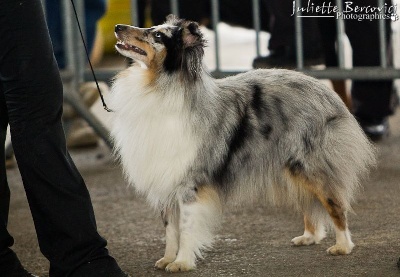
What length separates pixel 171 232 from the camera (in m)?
4.27

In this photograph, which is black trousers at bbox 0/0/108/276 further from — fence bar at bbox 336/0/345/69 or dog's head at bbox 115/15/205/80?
fence bar at bbox 336/0/345/69

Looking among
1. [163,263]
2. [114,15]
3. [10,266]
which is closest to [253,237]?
[163,263]

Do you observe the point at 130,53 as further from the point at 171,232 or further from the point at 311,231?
the point at 311,231

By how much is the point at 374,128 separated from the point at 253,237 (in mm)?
2511

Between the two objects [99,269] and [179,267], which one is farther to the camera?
[179,267]

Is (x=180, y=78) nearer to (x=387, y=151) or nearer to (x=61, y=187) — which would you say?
(x=61, y=187)

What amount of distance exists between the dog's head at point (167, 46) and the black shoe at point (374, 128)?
2980 millimetres

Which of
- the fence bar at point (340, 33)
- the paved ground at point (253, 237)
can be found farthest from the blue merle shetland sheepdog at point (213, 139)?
the fence bar at point (340, 33)

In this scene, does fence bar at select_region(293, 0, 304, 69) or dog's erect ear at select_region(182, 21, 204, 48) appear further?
fence bar at select_region(293, 0, 304, 69)

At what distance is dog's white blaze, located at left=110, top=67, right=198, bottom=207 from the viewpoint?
4.17 meters

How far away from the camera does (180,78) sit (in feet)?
13.6

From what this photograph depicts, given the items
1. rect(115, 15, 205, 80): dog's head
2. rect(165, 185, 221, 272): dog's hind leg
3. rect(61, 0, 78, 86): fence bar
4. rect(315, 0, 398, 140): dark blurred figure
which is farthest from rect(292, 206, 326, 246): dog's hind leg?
rect(61, 0, 78, 86): fence bar

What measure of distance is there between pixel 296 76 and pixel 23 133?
4.91 feet

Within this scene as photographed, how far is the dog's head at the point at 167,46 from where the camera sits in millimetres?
4098
